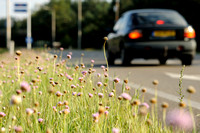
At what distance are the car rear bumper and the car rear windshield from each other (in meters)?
0.64

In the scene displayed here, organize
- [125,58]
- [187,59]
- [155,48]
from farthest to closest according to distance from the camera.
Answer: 1. [187,59]
2. [125,58]
3. [155,48]

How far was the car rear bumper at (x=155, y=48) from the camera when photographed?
33.4ft

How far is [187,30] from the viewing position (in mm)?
10398

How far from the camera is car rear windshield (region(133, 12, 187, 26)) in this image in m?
10.5

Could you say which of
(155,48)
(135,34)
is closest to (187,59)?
(155,48)

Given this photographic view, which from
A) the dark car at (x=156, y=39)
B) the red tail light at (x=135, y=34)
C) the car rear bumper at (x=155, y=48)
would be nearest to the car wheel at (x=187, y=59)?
the dark car at (x=156, y=39)

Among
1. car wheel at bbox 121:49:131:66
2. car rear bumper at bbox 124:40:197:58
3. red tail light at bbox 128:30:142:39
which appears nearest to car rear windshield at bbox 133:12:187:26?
red tail light at bbox 128:30:142:39

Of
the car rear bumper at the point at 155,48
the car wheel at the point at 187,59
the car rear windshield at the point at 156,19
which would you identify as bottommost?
the car wheel at the point at 187,59

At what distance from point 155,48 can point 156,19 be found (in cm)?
91

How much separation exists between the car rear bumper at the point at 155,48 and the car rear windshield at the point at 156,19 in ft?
2.09

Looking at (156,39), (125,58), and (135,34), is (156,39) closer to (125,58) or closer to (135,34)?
(135,34)

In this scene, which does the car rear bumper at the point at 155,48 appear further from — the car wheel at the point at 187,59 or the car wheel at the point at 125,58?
the car wheel at the point at 187,59

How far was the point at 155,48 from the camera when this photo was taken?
1019cm

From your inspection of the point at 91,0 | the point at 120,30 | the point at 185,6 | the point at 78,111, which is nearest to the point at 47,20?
the point at 91,0
